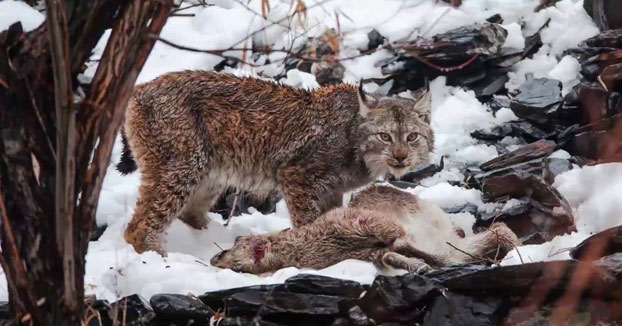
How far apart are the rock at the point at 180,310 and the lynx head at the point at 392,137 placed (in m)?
3.00

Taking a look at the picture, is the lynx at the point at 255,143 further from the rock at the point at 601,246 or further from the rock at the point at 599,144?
the rock at the point at 601,246

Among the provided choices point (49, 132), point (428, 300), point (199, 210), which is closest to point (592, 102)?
→ point (199, 210)

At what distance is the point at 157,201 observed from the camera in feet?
25.2

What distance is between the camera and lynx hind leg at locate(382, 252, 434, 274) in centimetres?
602

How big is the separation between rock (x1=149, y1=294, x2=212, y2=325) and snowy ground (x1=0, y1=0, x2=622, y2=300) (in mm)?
343

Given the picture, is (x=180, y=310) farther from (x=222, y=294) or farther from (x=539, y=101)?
(x=539, y=101)

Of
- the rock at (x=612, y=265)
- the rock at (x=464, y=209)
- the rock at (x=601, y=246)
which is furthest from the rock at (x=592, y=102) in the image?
the rock at (x=612, y=265)

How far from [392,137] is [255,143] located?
3.73ft

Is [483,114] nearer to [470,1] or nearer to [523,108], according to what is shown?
[523,108]

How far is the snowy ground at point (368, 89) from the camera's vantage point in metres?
6.10

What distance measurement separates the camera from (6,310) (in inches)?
212

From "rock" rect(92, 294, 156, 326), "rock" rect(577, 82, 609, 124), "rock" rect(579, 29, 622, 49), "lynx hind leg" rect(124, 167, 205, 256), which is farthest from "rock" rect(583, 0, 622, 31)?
"rock" rect(92, 294, 156, 326)

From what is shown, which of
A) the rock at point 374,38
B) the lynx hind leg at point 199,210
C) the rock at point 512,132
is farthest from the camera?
the rock at point 374,38

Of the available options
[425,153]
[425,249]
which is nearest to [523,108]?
[425,153]
